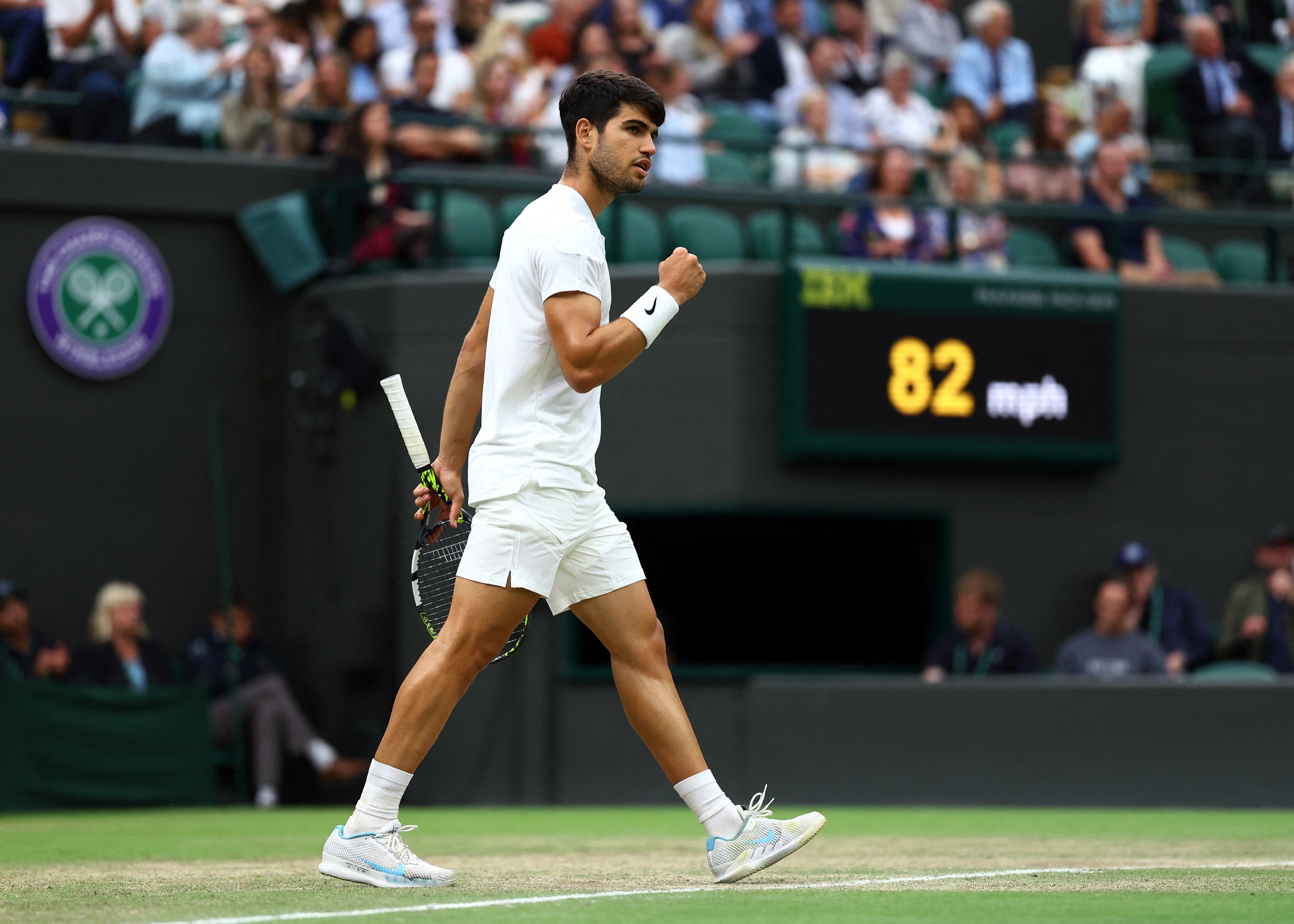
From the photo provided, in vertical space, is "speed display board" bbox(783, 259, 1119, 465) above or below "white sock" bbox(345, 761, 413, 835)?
above

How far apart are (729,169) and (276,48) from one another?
3515 millimetres

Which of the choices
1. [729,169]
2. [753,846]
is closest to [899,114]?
[729,169]

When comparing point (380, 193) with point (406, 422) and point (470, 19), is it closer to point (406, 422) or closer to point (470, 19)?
point (470, 19)

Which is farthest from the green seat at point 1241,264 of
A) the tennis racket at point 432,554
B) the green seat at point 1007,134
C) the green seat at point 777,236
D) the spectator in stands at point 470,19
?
the tennis racket at point 432,554

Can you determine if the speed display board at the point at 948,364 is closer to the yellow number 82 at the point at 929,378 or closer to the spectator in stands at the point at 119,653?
the yellow number 82 at the point at 929,378

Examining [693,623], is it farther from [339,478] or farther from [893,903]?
[893,903]

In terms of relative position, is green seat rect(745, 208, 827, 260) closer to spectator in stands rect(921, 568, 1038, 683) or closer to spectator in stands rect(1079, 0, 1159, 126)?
spectator in stands rect(921, 568, 1038, 683)

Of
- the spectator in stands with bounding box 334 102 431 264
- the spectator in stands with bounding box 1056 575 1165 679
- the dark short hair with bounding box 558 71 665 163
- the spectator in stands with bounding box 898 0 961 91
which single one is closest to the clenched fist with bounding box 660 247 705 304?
the dark short hair with bounding box 558 71 665 163

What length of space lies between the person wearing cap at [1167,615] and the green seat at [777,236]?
2958 millimetres

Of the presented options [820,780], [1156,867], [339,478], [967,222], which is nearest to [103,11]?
[339,478]

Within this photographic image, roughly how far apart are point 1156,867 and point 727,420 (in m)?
6.68

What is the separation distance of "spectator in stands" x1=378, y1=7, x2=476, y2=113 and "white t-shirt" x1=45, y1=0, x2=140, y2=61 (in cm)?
192

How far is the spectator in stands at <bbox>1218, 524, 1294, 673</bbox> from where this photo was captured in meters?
12.8

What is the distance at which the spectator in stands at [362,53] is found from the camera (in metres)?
14.6
